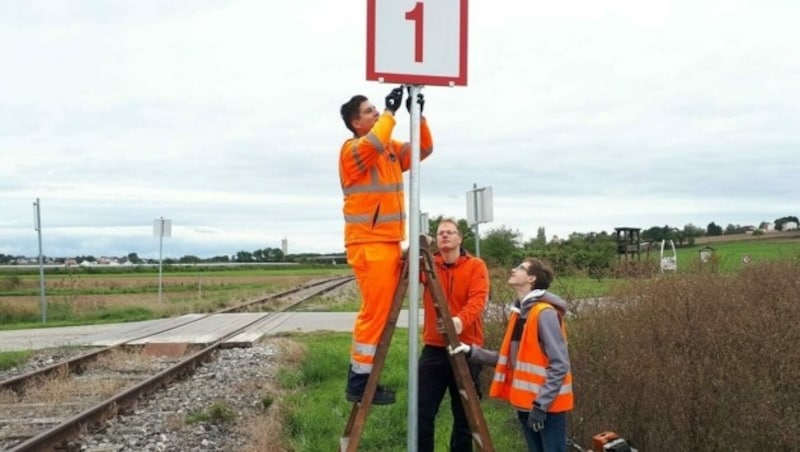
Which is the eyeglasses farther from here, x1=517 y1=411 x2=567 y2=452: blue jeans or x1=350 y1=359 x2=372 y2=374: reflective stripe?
x1=517 y1=411 x2=567 y2=452: blue jeans

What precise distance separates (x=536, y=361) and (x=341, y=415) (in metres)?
3.77

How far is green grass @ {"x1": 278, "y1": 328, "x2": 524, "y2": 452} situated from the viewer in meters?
6.96

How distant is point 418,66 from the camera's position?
3785 millimetres

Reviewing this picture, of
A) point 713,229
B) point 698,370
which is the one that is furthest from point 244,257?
point 698,370

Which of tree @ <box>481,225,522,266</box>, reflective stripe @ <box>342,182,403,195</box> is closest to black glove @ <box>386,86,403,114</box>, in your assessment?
reflective stripe @ <box>342,182,403,195</box>

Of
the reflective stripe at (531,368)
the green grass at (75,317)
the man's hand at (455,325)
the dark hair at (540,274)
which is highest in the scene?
the dark hair at (540,274)

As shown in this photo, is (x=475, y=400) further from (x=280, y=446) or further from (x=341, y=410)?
(x=341, y=410)

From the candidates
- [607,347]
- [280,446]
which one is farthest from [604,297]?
[280,446]

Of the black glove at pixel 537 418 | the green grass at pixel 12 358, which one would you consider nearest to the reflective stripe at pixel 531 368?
the black glove at pixel 537 418

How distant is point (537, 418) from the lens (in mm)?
4613

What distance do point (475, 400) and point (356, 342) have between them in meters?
0.71

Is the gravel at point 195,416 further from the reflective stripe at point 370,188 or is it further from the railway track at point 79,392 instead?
the reflective stripe at point 370,188

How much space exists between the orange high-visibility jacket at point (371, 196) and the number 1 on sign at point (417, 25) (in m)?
0.63

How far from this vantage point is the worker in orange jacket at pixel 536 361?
4613 mm
